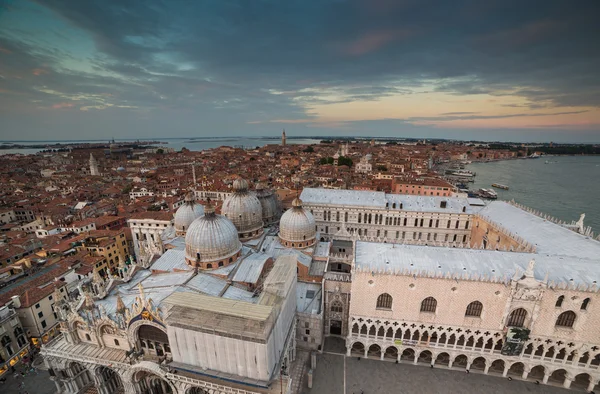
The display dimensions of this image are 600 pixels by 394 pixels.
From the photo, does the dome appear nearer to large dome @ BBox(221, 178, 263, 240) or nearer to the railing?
large dome @ BBox(221, 178, 263, 240)

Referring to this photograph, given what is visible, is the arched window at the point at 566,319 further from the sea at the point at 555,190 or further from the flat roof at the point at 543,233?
the sea at the point at 555,190

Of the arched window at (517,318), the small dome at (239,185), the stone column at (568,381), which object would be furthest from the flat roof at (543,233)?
the small dome at (239,185)

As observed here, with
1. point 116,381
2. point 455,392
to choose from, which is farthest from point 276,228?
point 455,392

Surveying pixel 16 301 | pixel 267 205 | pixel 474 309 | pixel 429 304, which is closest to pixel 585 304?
pixel 474 309

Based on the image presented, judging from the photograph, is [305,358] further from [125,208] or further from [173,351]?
[125,208]

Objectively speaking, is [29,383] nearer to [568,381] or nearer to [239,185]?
[239,185]

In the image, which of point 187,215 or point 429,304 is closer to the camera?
point 429,304
